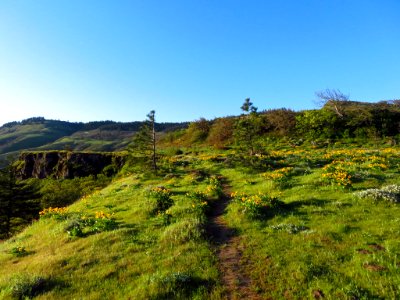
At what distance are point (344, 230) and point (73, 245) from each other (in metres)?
10.7

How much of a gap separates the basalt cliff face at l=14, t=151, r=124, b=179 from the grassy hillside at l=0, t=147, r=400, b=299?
40.9m

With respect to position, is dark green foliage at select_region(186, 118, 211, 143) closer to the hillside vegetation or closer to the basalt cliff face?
the basalt cliff face

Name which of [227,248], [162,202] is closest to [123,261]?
[227,248]

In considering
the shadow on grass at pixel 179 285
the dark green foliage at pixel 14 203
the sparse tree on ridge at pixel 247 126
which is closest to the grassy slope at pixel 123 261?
the shadow on grass at pixel 179 285

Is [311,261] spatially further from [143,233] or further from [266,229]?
[143,233]

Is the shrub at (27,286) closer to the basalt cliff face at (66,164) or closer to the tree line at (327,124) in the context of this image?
the tree line at (327,124)

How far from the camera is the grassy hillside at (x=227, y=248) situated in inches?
304

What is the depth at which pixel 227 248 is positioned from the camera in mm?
10641

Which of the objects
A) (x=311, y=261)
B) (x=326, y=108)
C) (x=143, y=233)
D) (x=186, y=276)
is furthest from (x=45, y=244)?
(x=326, y=108)

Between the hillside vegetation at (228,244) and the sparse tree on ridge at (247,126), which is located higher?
the sparse tree on ridge at (247,126)

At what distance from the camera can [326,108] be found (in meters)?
57.7

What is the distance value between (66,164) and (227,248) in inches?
2374

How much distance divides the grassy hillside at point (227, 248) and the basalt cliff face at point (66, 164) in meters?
40.9

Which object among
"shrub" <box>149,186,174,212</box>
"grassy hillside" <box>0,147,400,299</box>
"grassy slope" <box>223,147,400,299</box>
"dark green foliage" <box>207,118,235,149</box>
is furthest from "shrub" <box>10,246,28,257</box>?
"dark green foliage" <box>207,118,235,149</box>
